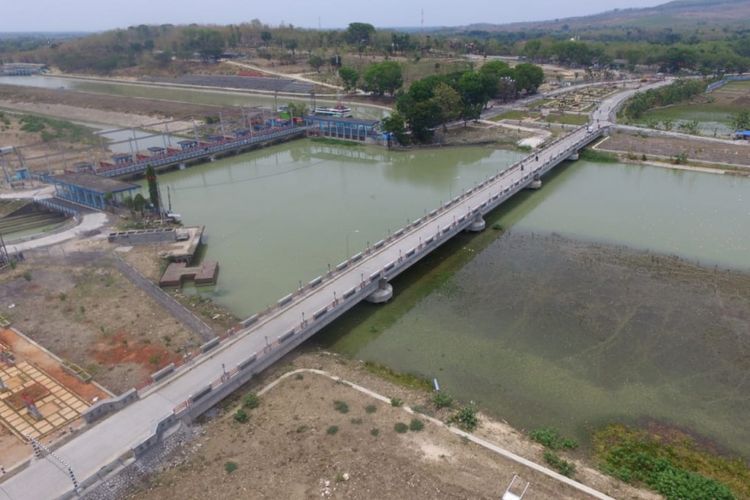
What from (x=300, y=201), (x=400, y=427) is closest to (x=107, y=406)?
(x=400, y=427)

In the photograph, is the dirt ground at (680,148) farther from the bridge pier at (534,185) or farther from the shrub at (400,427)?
the shrub at (400,427)

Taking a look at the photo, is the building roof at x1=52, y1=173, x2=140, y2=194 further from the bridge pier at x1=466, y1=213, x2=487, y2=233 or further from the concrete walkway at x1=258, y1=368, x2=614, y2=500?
the bridge pier at x1=466, y1=213, x2=487, y2=233

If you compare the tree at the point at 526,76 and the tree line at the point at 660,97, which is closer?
the tree line at the point at 660,97

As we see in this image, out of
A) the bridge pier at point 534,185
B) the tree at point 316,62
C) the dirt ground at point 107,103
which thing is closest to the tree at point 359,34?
the tree at point 316,62

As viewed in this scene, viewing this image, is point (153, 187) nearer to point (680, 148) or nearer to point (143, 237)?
point (143, 237)

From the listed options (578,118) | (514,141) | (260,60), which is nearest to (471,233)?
(514,141)
